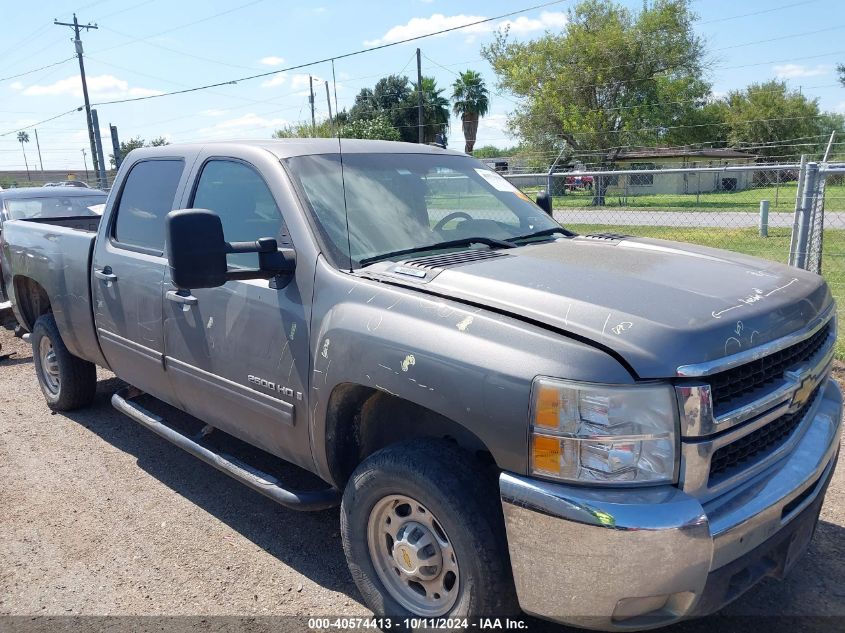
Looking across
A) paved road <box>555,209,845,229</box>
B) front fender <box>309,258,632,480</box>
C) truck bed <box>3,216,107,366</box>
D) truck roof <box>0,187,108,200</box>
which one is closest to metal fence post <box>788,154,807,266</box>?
front fender <box>309,258,632,480</box>

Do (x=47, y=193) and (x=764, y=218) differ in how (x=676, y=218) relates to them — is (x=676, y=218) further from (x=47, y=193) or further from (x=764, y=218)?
(x=47, y=193)

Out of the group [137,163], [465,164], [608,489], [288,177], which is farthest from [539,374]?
[137,163]

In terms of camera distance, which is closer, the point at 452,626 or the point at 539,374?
the point at 539,374

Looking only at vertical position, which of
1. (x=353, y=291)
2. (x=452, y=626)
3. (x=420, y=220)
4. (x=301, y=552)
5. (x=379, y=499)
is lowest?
(x=301, y=552)

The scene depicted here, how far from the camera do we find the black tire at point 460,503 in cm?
224

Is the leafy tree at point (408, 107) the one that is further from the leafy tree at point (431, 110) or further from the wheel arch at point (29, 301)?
the wheel arch at point (29, 301)

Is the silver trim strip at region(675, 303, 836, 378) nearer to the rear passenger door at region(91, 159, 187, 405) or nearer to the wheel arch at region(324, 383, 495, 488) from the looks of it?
the wheel arch at region(324, 383, 495, 488)

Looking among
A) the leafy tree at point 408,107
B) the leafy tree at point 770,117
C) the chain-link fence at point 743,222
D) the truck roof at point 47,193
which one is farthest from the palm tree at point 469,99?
the truck roof at point 47,193

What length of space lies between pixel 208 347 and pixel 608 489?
2.12 m

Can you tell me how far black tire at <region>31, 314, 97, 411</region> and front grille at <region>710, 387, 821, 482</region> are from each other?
465 cm

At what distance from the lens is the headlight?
6.61 feet

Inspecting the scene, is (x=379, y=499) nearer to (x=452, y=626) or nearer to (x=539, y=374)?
(x=452, y=626)

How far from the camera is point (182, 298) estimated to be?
3.50 metres

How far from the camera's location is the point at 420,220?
130 inches
